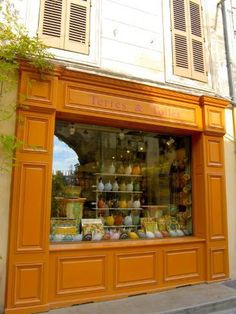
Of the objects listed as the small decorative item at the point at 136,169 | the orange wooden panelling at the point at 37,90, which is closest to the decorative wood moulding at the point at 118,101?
the orange wooden panelling at the point at 37,90

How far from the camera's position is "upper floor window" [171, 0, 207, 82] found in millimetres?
6805

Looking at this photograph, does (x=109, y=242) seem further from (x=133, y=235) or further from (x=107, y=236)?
(x=133, y=235)

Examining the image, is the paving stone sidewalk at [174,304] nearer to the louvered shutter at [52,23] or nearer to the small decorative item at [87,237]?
the small decorative item at [87,237]

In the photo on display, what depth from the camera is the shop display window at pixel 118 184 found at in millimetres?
5859

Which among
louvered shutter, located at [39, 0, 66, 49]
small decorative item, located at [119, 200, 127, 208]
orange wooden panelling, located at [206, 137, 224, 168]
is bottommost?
small decorative item, located at [119, 200, 127, 208]

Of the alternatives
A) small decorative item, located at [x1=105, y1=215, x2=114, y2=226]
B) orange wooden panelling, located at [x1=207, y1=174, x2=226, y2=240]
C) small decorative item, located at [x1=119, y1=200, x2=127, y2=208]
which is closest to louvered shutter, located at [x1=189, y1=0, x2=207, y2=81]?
orange wooden panelling, located at [x1=207, y1=174, x2=226, y2=240]

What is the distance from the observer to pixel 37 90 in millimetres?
5055

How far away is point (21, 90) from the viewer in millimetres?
4930

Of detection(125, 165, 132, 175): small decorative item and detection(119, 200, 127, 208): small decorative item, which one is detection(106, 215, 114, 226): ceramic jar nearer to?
detection(119, 200, 127, 208): small decorative item

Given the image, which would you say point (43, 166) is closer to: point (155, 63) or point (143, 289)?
point (143, 289)

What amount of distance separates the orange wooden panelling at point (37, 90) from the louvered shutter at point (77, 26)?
96cm

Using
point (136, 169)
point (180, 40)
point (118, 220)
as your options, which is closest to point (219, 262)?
point (118, 220)

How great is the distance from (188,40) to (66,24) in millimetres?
2682

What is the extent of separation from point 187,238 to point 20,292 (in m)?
3.26
